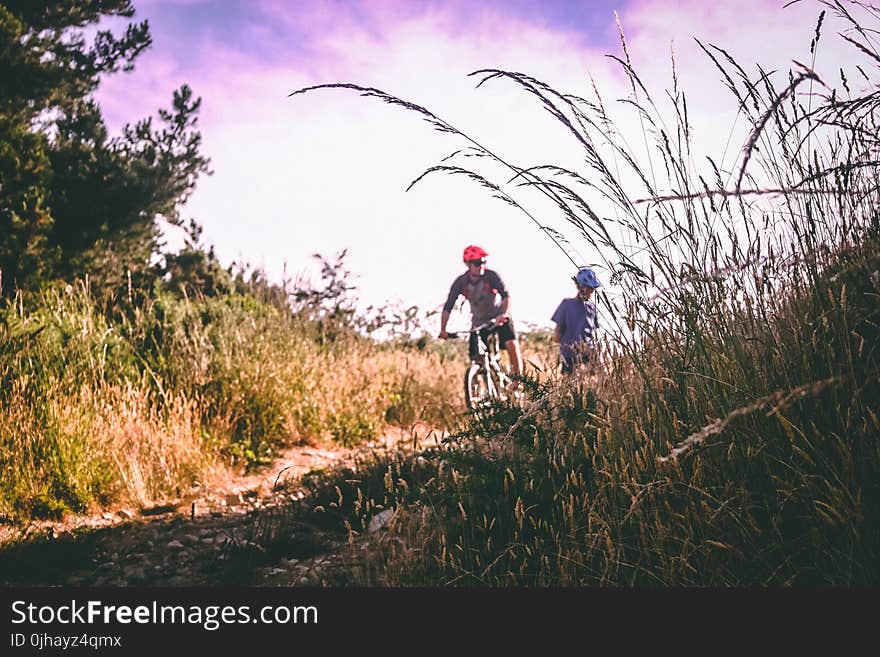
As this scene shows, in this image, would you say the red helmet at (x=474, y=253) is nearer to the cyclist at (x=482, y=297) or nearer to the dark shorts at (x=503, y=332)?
the cyclist at (x=482, y=297)

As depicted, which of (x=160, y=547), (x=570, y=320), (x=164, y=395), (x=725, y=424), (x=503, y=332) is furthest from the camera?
(x=503, y=332)


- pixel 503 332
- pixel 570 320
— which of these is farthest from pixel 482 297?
pixel 570 320

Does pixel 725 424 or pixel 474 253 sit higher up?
pixel 474 253

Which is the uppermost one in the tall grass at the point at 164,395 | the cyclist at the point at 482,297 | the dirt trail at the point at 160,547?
the cyclist at the point at 482,297

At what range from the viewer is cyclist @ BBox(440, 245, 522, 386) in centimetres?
889

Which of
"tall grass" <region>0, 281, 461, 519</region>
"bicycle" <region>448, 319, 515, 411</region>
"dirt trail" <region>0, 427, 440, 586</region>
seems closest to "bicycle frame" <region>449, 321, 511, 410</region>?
"bicycle" <region>448, 319, 515, 411</region>

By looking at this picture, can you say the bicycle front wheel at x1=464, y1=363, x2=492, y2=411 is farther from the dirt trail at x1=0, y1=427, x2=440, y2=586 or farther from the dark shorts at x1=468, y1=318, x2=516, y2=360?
the dirt trail at x1=0, y1=427, x2=440, y2=586

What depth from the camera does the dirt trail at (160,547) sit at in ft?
11.7

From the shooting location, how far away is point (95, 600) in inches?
66.0

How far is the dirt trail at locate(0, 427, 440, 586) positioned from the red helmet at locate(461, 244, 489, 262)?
4481 millimetres

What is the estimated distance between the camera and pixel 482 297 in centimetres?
899

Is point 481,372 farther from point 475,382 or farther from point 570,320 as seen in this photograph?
point 570,320

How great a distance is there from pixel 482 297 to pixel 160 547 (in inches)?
225

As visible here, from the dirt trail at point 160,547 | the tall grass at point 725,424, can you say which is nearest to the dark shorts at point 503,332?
the dirt trail at point 160,547
